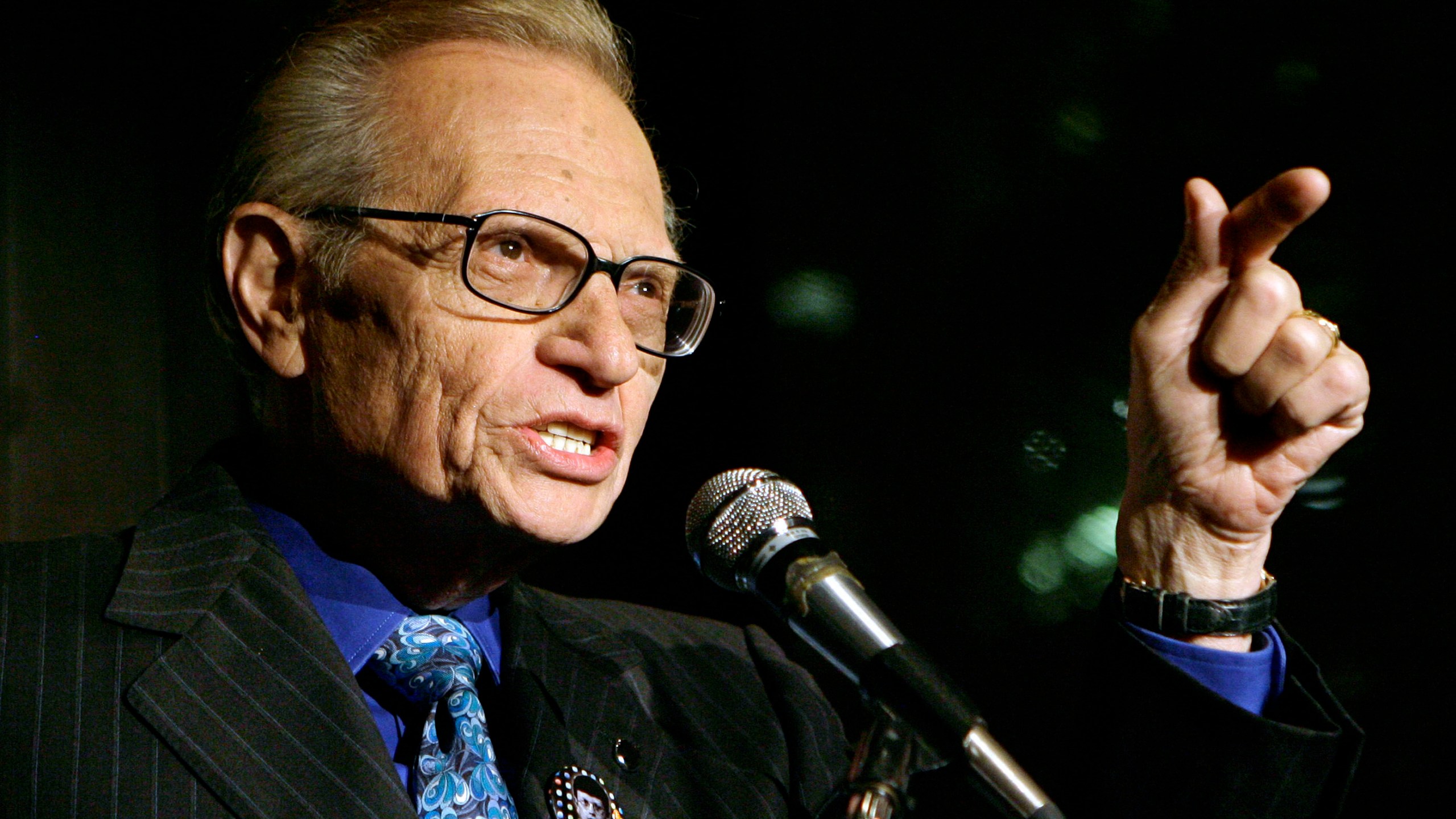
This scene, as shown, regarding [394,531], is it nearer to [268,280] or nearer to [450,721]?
[450,721]

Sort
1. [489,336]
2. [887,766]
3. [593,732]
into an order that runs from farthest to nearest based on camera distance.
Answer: [593,732], [489,336], [887,766]

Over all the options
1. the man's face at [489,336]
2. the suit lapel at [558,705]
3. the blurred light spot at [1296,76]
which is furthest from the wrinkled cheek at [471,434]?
the blurred light spot at [1296,76]

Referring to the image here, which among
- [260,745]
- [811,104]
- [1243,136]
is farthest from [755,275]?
[260,745]

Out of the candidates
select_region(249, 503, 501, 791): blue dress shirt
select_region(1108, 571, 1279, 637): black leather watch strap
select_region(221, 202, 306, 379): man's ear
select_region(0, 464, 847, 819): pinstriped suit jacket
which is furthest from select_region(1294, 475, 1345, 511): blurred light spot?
select_region(221, 202, 306, 379): man's ear

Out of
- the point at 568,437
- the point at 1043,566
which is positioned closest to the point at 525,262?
the point at 568,437

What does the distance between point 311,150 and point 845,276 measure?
1233 mm

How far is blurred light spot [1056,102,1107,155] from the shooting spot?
200cm

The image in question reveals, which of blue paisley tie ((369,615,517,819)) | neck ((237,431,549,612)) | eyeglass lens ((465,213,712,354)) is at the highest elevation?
eyeglass lens ((465,213,712,354))

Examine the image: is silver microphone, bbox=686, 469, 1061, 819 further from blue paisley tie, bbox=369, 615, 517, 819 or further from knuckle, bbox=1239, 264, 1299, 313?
knuckle, bbox=1239, 264, 1299, 313

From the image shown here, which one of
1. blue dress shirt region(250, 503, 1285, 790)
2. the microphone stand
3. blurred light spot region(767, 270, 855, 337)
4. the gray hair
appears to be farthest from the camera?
blurred light spot region(767, 270, 855, 337)

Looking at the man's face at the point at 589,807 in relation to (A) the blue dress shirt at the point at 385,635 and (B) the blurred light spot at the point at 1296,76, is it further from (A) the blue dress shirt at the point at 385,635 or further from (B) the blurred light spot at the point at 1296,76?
(B) the blurred light spot at the point at 1296,76

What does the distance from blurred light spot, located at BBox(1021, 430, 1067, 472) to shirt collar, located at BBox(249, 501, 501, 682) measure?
50.5 inches

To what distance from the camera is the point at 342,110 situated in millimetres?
1679

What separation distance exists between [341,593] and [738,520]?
29.9 inches
